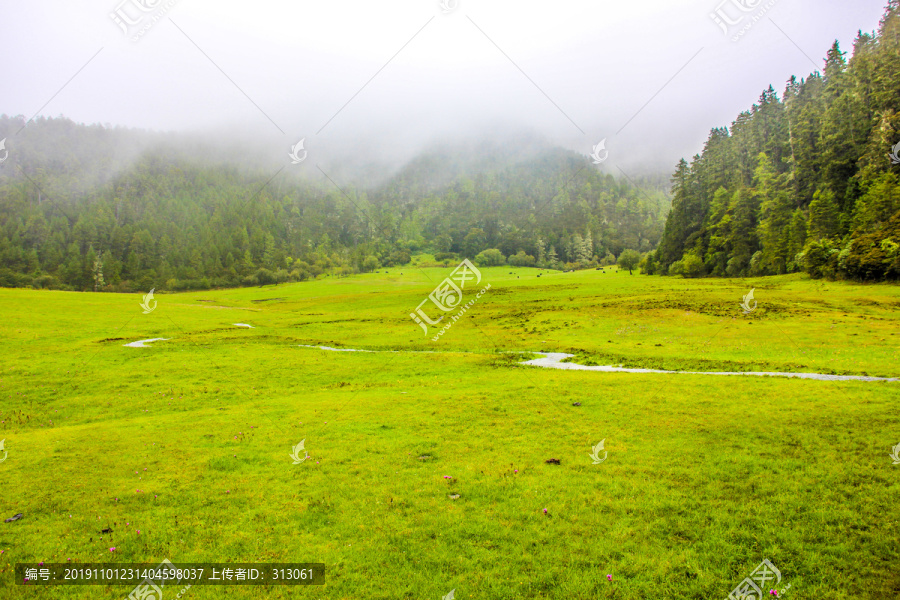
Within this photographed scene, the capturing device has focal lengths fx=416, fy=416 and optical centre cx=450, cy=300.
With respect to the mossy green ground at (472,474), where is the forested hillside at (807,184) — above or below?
above

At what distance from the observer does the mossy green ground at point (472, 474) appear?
9.87 metres

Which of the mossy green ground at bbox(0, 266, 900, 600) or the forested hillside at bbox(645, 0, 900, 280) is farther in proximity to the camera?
the forested hillside at bbox(645, 0, 900, 280)

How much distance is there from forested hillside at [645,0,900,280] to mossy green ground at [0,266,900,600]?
169 ft

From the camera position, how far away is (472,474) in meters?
14.7

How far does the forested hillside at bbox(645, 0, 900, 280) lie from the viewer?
235ft

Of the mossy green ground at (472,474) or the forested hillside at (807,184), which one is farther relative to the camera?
the forested hillside at (807,184)

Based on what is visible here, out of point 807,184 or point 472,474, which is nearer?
point 472,474

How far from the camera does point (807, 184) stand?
98188mm

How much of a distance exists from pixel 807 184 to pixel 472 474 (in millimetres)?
122712

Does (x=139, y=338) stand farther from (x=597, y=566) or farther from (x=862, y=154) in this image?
(x=862, y=154)

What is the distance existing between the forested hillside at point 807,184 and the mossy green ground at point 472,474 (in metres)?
51.5

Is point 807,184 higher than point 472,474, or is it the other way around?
point 807,184

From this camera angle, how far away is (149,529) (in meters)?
11.7

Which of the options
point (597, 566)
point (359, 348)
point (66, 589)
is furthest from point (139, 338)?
point (597, 566)
